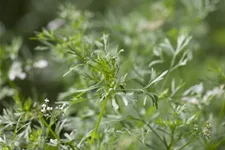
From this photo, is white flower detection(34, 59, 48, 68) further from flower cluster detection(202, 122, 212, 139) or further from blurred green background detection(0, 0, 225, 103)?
blurred green background detection(0, 0, 225, 103)

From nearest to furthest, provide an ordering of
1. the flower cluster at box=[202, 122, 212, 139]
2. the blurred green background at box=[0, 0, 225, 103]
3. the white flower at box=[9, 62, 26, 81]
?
the flower cluster at box=[202, 122, 212, 139] < the white flower at box=[9, 62, 26, 81] < the blurred green background at box=[0, 0, 225, 103]

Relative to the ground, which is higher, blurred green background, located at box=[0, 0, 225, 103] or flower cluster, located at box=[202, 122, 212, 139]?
blurred green background, located at box=[0, 0, 225, 103]

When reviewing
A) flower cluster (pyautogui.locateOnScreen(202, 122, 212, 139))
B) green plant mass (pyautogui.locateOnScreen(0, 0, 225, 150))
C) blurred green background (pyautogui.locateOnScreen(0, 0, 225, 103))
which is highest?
blurred green background (pyautogui.locateOnScreen(0, 0, 225, 103))

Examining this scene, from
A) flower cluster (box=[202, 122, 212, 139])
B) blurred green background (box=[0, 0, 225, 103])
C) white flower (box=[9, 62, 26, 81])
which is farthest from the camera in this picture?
blurred green background (box=[0, 0, 225, 103])

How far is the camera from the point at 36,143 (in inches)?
32.2

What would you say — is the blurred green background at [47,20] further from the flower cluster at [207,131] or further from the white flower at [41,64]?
the flower cluster at [207,131]

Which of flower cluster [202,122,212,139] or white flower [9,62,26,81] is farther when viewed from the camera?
white flower [9,62,26,81]

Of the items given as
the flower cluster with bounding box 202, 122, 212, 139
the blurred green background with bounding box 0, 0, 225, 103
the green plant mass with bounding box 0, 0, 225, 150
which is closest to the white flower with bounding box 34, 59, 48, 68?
the green plant mass with bounding box 0, 0, 225, 150

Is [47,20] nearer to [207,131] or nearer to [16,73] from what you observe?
[16,73]

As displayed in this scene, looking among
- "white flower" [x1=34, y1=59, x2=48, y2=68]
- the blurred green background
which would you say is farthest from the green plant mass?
the blurred green background

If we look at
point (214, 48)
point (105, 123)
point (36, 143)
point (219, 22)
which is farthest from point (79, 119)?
point (219, 22)

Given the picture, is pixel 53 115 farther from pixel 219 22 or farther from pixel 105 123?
pixel 219 22

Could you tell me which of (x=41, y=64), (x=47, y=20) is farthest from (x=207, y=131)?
(x=47, y=20)

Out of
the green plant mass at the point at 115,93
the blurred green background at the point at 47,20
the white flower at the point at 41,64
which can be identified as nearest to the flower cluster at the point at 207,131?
the green plant mass at the point at 115,93
